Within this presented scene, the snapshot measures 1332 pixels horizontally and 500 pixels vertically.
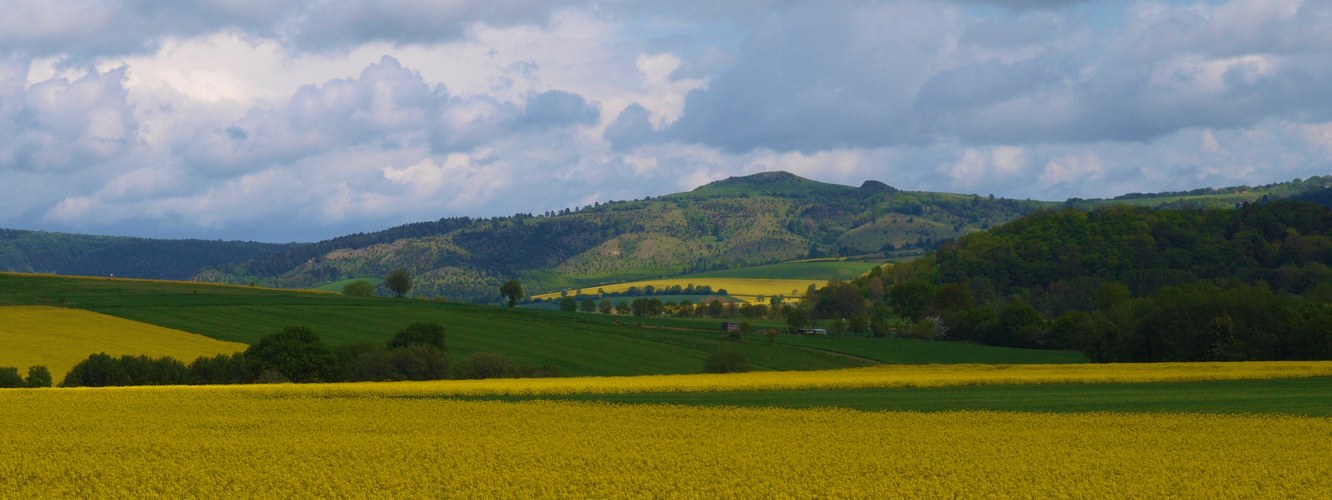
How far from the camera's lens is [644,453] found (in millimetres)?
27359

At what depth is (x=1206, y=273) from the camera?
550ft

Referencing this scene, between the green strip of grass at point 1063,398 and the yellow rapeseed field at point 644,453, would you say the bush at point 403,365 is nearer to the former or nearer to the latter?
the green strip of grass at point 1063,398

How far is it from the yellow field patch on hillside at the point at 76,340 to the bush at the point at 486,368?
18.6 m

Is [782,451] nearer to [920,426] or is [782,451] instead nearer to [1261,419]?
[920,426]

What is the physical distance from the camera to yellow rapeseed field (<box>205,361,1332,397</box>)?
173ft

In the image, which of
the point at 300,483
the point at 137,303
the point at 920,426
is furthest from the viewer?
the point at 137,303

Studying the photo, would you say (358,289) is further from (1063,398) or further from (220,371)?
(1063,398)

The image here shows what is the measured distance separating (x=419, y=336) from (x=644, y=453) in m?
57.1

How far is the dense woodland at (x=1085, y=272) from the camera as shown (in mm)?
132750

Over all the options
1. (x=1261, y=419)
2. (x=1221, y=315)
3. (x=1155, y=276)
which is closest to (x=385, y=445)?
(x=1261, y=419)

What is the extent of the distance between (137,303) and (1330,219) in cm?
17709

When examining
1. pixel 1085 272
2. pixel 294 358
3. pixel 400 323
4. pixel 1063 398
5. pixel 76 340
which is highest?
pixel 1085 272

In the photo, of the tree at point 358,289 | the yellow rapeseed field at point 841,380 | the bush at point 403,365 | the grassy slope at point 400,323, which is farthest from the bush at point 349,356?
the tree at point 358,289

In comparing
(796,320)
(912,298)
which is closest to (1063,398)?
(796,320)
